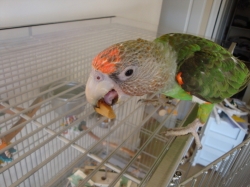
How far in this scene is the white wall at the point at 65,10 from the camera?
0.76 metres

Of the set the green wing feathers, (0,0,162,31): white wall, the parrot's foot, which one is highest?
(0,0,162,31): white wall

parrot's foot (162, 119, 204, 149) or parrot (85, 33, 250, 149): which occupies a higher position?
parrot (85, 33, 250, 149)

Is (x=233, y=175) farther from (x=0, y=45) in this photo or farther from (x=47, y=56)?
(x=0, y=45)

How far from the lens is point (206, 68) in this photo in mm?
656

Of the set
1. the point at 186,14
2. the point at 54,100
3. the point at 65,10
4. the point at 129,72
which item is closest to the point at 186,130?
the point at 129,72

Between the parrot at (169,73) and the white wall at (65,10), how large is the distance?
1.65 ft

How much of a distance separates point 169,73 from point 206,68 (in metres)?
0.14

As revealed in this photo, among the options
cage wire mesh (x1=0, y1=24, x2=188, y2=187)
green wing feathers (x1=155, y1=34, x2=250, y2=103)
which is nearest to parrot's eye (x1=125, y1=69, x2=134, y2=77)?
cage wire mesh (x1=0, y1=24, x2=188, y2=187)

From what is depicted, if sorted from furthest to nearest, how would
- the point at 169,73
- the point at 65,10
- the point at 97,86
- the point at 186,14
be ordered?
the point at 186,14, the point at 65,10, the point at 169,73, the point at 97,86

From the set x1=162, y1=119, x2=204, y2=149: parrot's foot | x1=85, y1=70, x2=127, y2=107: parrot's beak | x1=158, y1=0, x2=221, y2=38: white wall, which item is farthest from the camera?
x1=158, y1=0, x2=221, y2=38: white wall

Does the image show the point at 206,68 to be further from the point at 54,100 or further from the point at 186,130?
the point at 54,100

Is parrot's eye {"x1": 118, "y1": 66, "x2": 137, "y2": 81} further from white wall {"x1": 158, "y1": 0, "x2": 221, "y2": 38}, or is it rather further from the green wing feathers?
white wall {"x1": 158, "y1": 0, "x2": 221, "y2": 38}

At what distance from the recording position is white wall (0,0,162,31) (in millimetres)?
759

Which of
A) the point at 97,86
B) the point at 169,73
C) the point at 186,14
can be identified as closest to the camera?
the point at 97,86
